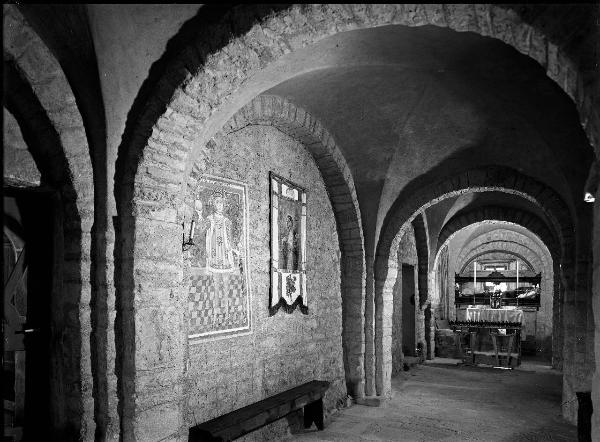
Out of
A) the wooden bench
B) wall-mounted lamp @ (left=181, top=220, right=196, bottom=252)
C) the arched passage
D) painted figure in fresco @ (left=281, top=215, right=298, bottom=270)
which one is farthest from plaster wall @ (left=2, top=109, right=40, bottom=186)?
the arched passage

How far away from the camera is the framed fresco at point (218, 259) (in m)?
4.76

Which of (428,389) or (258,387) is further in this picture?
(428,389)

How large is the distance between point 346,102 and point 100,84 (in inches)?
129

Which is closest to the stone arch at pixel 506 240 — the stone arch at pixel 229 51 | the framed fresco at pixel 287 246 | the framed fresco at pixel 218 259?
the framed fresco at pixel 287 246

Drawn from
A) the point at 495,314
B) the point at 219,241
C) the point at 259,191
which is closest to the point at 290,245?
the point at 259,191

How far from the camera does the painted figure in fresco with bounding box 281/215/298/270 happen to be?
6402 mm

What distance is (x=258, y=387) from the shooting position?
5.67 meters

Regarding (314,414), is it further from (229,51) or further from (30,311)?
(229,51)

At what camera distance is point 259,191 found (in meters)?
5.93

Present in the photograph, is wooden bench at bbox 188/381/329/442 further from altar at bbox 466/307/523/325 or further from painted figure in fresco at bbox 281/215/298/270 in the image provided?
altar at bbox 466/307/523/325

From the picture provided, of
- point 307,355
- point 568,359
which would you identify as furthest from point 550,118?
point 307,355

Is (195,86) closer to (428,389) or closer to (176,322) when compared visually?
(176,322)

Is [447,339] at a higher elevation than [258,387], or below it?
below

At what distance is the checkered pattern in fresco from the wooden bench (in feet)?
2.71
